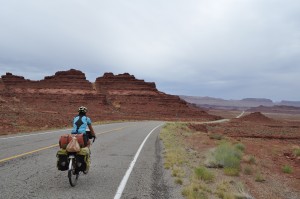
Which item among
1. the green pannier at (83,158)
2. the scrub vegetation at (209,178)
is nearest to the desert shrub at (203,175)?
the scrub vegetation at (209,178)

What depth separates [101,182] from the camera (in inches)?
371

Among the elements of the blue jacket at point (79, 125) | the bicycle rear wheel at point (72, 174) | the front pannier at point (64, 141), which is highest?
the blue jacket at point (79, 125)

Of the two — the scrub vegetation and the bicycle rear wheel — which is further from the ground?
the bicycle rear wheel

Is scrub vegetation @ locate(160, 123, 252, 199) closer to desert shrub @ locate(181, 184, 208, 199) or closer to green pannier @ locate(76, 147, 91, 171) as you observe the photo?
desert shrub @ locate(181, 184, 208, 199)

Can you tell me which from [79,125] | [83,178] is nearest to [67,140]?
[79,125]

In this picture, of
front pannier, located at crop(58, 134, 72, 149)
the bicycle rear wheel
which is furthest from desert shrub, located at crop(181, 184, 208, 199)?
front pannier, located at crop(58, 134, 72, 149)

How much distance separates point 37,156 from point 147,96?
99340 millimetres

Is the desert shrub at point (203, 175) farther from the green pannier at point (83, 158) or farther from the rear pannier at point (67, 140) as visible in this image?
the rear pannier at point (67, 140)

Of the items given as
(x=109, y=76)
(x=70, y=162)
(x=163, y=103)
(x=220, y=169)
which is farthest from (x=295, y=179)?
(x=109, y=76)

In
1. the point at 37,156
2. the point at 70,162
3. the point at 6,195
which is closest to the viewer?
the point at 6,195

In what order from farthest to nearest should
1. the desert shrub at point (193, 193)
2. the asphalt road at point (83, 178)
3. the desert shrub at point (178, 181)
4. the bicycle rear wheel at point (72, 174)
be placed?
the desert shrub at point (178, 181) < the bicycle rear wheel at point (72, 174) < the desert shrub at point (193, 193) < the asphalt road at point (83, 178)

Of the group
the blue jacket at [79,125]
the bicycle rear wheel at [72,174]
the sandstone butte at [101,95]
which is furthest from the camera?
the sandstone butte at [101,95]

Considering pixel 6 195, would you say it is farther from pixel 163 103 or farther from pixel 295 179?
pixel 163 103

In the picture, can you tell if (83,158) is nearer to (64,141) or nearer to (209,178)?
(64,141)
